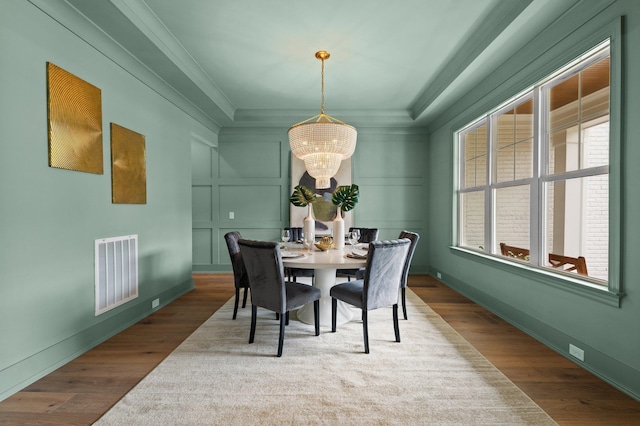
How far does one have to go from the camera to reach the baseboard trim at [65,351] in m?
1.83

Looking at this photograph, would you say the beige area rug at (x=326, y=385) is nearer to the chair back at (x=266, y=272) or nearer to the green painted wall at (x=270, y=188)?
the chair back at (x=266, y=272)

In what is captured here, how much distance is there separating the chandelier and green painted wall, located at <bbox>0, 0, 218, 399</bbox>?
166cm

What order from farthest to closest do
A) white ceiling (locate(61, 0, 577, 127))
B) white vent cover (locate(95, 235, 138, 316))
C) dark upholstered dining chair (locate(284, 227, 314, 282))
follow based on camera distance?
dark upholstered dining chair (locate(284, 227, 314, 282)), white vent cover (locate(95, 235, 138, 316)), white ceiling (locate(61, 0, 577, 127))

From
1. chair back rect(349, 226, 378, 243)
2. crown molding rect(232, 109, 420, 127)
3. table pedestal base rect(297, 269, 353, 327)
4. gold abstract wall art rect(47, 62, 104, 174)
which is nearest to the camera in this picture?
gold abstract wall art rect(47, 62, 104, 174)

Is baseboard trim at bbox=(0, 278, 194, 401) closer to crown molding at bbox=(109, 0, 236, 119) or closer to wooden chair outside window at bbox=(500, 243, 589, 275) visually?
crown molding at bbox=(109, 0, 236, 119)

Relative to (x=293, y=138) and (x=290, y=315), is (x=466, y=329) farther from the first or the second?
(x=293, y=138)

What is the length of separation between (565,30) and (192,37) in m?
3.12

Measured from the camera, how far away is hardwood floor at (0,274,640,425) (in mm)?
1655

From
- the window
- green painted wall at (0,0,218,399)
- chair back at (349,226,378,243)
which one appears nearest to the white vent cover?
green painted wall at (0,0,218,399)

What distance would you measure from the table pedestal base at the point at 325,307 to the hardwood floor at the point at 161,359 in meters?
1.03

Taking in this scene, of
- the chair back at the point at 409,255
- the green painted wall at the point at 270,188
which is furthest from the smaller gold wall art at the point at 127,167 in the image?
the chair back at the point at 409,255

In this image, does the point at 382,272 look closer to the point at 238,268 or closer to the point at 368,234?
the point at 238,268

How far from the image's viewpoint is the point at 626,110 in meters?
1.85

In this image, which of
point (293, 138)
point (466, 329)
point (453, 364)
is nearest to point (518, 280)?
point (466, 329)
